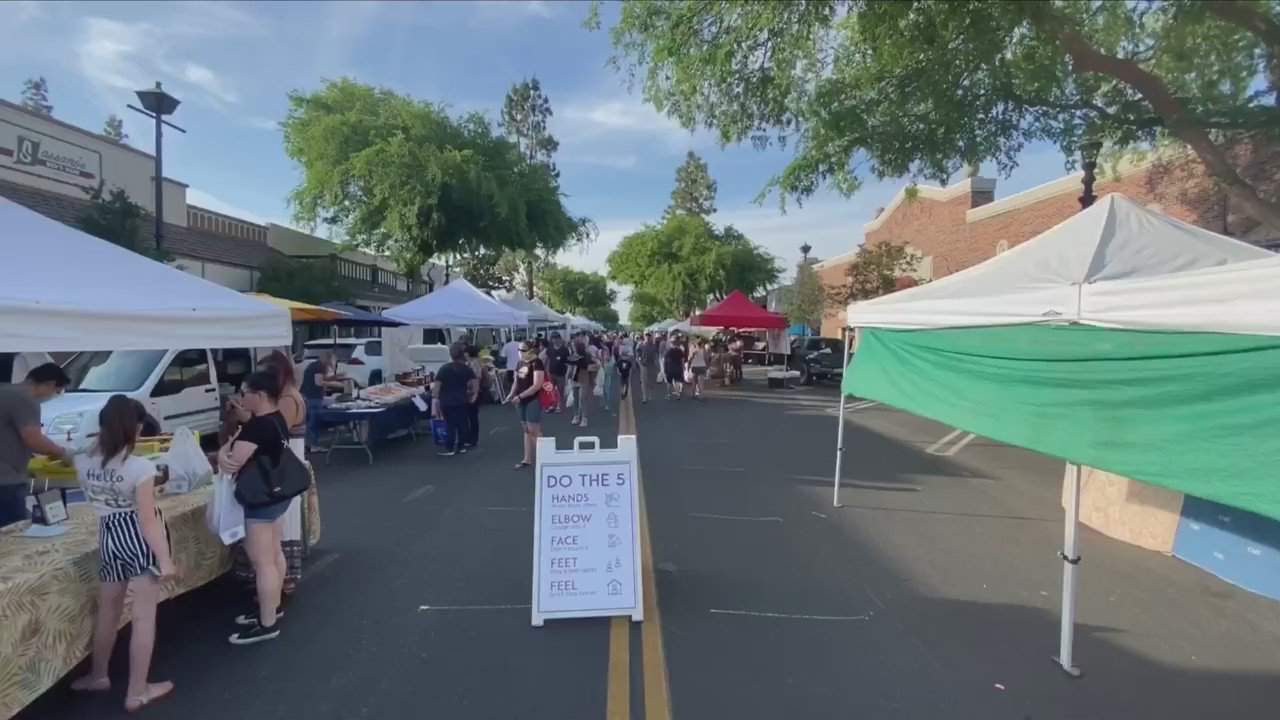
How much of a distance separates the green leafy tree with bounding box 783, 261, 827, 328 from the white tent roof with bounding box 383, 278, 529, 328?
19.9 meters

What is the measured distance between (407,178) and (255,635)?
23.5 m

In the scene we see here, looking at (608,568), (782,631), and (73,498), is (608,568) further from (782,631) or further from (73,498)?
(73,498)

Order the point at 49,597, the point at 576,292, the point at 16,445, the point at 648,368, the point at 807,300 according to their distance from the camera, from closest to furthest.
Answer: the point at 49,597 < the point at 16,445 < the point at 648,368 < the point at 807,300 < the point at 576,292

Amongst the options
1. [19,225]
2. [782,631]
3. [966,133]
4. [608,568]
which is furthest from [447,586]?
[966,133]

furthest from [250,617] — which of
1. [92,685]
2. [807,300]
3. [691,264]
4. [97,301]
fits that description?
[691,264]

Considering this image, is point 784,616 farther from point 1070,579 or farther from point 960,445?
point 960,445

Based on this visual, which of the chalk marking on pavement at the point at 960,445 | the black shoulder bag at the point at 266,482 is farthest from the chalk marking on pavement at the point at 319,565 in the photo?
the chalk marking on pavement at the point at 960,445

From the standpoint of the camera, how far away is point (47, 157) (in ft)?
74.3

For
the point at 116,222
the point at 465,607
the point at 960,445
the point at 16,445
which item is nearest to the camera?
the point at 16,445

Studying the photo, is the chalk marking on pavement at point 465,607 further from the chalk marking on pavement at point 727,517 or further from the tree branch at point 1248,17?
the tree branch at point 1248,17

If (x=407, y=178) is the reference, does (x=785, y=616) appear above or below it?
below

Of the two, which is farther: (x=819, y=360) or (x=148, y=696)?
(x=819, y=360)

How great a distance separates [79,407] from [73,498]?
5.08 m

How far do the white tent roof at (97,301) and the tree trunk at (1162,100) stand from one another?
6.96 meters
